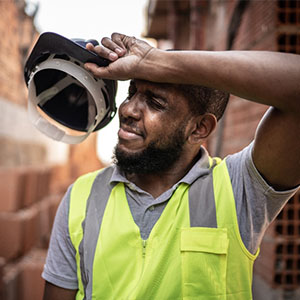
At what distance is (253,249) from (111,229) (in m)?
0.63

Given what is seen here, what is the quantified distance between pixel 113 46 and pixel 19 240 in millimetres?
3428

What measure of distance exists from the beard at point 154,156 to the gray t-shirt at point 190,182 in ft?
0.32

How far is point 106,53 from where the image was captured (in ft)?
4.66

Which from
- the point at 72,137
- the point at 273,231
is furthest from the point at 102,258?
the point at 273,231

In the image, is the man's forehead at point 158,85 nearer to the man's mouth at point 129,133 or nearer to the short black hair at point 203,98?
the short black hair at point 203,98

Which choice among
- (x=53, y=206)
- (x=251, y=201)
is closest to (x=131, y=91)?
(x=251, y=201)

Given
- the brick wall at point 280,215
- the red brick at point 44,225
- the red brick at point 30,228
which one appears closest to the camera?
the brick wall at point 280,215

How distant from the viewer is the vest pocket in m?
1.46

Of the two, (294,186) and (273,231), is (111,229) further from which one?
(273,231)

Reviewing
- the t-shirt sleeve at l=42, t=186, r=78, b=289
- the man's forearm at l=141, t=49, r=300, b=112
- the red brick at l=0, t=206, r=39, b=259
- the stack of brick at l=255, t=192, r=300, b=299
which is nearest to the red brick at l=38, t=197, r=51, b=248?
the red brick at l=0, t=206, r=39, b=259

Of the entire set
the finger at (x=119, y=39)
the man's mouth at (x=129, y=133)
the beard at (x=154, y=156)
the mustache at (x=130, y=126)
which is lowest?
the beard at (x=154, y=156)

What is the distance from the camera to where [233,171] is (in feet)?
5.24

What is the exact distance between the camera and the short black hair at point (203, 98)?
5.23ft

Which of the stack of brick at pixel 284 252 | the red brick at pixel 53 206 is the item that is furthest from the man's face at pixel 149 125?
the red brick at pixel 53 206
